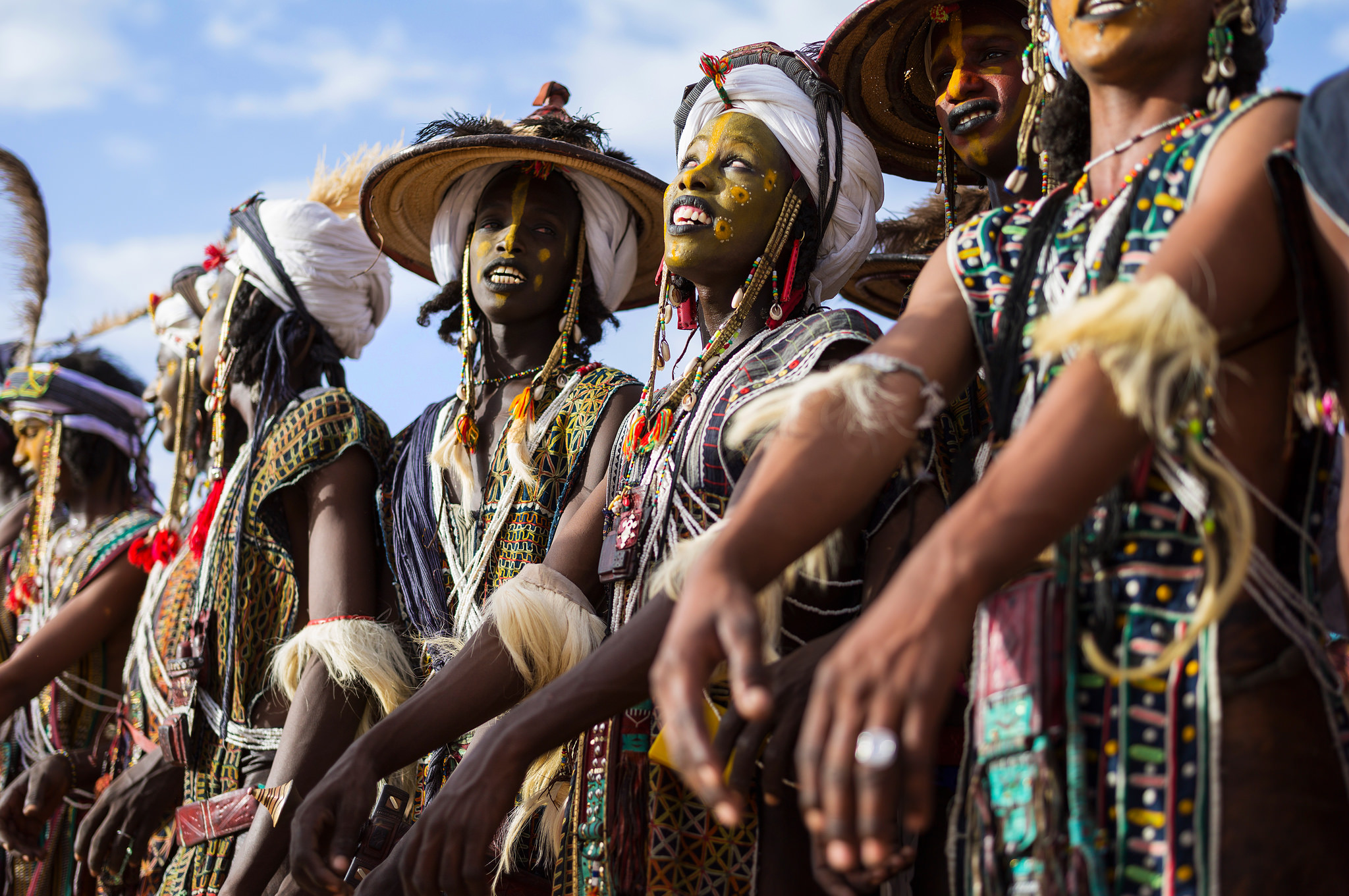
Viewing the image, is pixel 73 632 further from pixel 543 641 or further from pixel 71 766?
pixel 543 641

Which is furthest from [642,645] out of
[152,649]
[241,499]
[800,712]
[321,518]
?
[152,649]

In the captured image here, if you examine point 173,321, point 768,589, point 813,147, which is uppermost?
point 173,321

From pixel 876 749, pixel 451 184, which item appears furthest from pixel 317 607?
pixel 876 749

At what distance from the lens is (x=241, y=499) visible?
185 inches

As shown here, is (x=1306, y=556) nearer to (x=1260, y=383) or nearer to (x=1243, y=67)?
(x=1260, y=383)

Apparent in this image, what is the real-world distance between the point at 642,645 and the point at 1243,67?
58.9 inches

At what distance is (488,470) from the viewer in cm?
439

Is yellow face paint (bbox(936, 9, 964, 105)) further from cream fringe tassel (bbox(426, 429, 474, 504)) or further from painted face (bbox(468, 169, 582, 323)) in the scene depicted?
cream fringe tassel (bbox(426, 429, 474, 504))

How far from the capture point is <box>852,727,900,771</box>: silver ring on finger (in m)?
1.56

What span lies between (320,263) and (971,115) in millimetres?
2642

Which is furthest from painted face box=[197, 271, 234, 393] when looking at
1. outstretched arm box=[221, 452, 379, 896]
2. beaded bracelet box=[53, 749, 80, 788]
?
beaded bracelet box=[53, 749, 80, 788]

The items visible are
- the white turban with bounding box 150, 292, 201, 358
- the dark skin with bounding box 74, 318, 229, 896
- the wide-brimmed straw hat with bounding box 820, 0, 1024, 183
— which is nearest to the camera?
the wide-brimmed straw hat with bounding box 820, 0, 1024, 183

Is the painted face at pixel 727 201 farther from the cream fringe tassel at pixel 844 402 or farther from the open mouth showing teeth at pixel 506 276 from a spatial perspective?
the cream fringe tassel at pixel 844 402

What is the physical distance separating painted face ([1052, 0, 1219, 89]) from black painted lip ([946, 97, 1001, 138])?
141 cm
